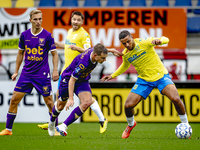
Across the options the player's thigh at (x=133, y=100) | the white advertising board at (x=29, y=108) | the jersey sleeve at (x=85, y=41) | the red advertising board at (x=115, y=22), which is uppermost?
the red advertising board at (x=115, y=22)

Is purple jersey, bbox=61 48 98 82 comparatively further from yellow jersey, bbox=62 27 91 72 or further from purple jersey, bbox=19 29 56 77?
yellow jersey, bbox=62 27 91 72

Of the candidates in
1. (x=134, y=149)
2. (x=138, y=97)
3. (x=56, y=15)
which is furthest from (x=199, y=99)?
(x=134, y=149)

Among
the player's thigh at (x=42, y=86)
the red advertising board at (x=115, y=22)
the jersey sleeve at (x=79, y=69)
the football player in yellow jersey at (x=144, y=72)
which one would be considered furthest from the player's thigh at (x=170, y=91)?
the red advertising board at (x=115, y=22)

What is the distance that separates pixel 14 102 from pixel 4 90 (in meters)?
3.24

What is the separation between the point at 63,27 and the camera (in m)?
9.59

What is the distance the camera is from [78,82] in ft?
17.1

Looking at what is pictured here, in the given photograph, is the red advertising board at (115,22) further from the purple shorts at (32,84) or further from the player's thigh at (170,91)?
the player's thigh at (170,91)

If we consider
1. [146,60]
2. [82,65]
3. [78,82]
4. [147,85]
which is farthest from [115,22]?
[82,65]

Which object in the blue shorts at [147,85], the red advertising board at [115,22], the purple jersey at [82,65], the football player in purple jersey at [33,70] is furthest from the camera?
the red advertising board at [115,22]

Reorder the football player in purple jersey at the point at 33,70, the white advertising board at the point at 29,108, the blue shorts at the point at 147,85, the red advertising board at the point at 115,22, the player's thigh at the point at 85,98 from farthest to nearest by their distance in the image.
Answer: the red advertising board at the point at 115,22 < the white advertising board at the point at 29,108 < the football player in purple jersey at the point at 33,70 < the blue shorts at the point at 147,85 < the player's thigh at the point at 85,98

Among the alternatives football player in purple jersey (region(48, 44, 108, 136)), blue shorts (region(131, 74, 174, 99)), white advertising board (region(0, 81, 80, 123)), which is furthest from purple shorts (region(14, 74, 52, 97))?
white advertising board (region(0, 81, 80, 123))

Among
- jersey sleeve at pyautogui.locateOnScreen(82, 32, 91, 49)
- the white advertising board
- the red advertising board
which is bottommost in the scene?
the white advertising board

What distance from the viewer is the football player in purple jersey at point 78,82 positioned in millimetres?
4680

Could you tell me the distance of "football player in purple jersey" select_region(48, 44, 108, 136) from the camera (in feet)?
15.4
